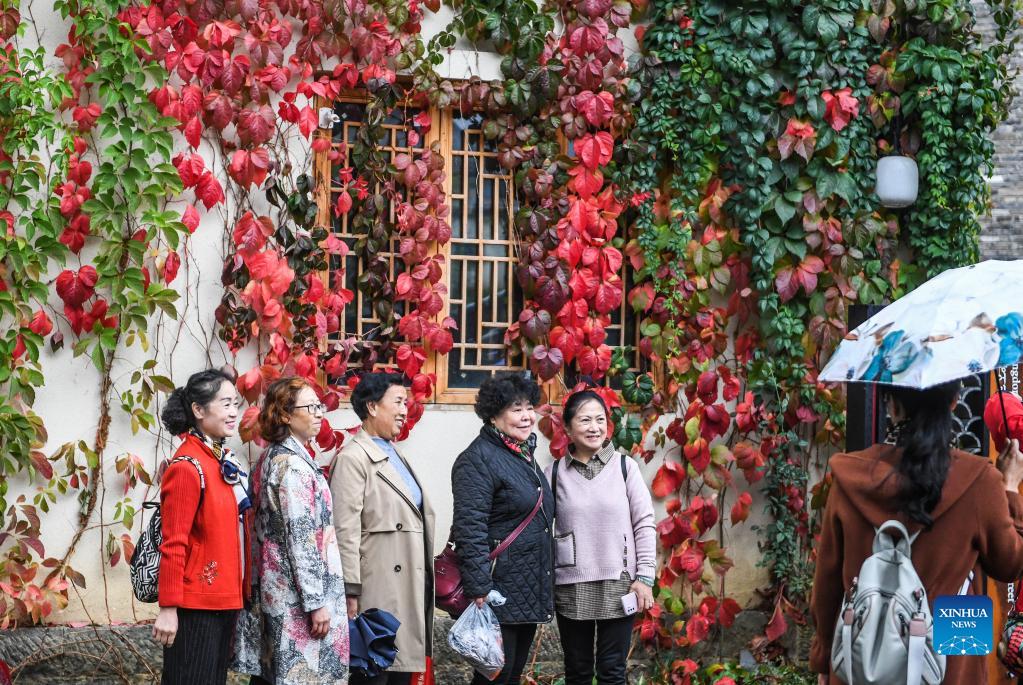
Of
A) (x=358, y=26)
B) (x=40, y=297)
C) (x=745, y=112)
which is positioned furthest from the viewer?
(x=745, y=112)

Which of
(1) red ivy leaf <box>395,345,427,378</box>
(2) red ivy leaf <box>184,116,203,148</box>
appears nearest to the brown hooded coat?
(1) red ivy leaf <box>395,345,427,378</box>

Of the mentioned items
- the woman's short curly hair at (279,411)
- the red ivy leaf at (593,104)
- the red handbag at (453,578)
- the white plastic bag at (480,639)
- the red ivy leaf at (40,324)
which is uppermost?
the red ivy leaf at (593,104)

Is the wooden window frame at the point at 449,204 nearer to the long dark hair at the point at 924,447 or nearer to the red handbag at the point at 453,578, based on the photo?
the red handbag at the point at 453,578

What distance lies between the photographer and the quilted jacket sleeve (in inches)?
198

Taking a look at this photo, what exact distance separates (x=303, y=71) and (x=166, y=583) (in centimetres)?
295

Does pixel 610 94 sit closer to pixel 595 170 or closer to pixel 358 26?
pixel 595 170

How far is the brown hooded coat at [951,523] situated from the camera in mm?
3365

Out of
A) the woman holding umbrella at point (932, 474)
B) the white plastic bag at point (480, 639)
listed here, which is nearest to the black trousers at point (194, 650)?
the white plastic bag at point (480, 639)

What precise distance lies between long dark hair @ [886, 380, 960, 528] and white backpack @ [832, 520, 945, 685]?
0.28 feet

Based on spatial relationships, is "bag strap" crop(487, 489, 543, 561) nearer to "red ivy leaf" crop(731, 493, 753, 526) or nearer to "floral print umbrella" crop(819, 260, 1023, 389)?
"floral print umbrella" crop(819, 260, 1023, 389)

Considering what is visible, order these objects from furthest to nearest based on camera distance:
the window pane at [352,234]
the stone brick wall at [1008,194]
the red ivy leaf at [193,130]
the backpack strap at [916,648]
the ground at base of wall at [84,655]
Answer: the stone brick wall at [1008,194] → the window pane at [352,234] → the red ivy leaf at [193,130] → the ground at base of wall at [84,655] → the backpack strap at [916,648]

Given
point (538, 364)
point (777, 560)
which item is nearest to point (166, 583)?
point (538, 364)

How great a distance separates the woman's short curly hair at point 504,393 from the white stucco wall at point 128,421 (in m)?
1.12

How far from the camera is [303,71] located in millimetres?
6359
